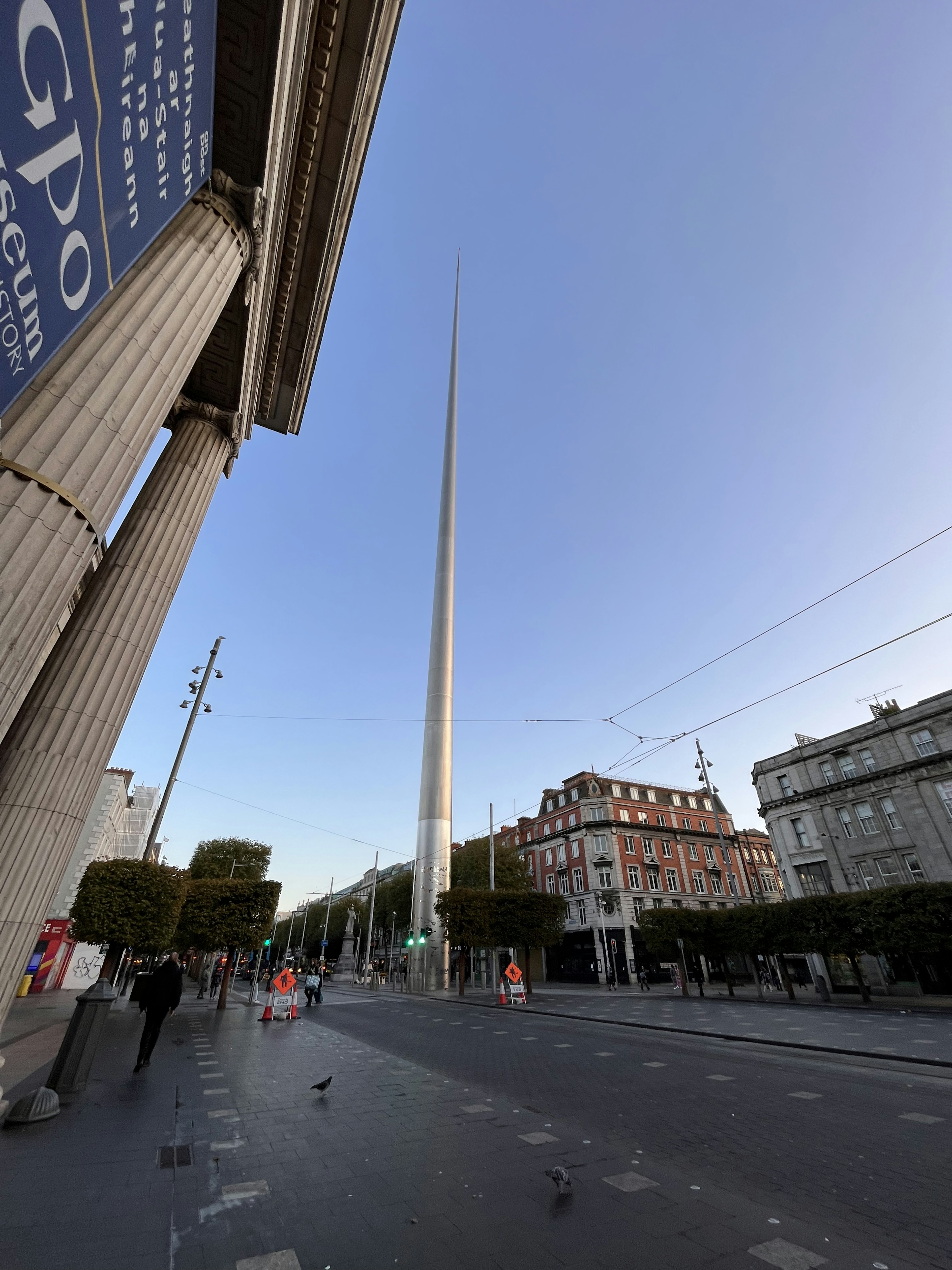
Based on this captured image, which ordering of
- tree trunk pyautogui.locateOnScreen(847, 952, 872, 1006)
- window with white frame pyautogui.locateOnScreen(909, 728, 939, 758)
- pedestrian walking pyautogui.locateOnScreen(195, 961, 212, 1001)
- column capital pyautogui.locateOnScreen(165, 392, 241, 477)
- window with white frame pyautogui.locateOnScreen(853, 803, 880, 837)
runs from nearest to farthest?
1. column capital pyautogui.locateOnScreen(165, 392, 241, 477)
2. tree trunk pyautogui.locateOnScreen(847, 952, 872, 1006)
3. window with white frame pyautogui.locateOnScreen(909, 728, 939, 758)
4. pedestrian walking pyautogui.locateOnScreen(195, 961, 212, 1001)
5. window with white frame pyautogui.locateOnScreen(853, 803, 880, 837)

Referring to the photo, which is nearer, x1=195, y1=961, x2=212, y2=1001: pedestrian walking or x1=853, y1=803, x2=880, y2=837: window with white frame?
x1=195, y1=961, x2=212, y2=1001: pedestrian walking

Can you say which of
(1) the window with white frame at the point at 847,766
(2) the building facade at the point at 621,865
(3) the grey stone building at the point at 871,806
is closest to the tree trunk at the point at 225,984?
(2) the building facade at the point at 621,865

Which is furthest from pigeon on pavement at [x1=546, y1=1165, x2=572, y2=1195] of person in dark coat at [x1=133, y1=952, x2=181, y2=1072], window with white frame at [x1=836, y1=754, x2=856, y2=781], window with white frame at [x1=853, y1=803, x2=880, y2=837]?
window with white frame at [x1=836, y1=754, x2=856, y2=781]

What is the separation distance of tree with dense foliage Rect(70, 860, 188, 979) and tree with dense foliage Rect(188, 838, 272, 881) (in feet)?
94.7

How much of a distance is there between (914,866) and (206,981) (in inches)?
1558

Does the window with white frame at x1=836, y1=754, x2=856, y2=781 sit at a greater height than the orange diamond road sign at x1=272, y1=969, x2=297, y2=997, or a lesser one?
greater

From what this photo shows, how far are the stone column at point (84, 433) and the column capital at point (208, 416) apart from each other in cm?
398

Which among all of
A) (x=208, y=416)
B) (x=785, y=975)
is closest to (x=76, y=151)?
(x=208, y=416)

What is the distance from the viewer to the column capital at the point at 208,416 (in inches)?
387

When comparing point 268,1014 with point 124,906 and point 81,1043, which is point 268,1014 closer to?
point 124,906

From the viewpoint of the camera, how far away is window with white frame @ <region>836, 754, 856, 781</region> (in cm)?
3269

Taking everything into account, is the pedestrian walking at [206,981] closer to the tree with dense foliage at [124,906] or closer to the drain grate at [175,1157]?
the tree with dense foliage at [124,906]

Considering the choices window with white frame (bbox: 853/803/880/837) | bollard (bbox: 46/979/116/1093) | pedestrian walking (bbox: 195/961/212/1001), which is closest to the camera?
bollard (bbox: 46/979/116/1093)

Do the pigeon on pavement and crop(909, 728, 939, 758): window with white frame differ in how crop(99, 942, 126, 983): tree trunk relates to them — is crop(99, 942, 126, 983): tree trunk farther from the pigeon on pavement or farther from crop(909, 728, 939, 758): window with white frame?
crop(909, 728, 939, 758): window with white frame
